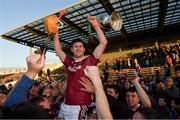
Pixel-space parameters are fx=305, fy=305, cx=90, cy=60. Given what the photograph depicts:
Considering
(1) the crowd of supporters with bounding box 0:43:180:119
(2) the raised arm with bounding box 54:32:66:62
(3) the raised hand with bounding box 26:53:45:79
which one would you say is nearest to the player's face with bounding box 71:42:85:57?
(2) the raised arm with bounding box 54:32:66:62

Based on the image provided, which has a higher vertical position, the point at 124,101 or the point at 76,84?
the point at 76,84

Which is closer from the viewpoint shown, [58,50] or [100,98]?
[100,98]

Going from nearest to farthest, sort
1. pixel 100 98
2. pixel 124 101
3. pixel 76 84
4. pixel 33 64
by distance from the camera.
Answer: pixel 100 98, pixel 33 64, pixel 76 84, pixel 124 101

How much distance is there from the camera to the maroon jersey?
4188 millimetres

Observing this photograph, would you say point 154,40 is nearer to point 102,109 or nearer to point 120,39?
point 120,39

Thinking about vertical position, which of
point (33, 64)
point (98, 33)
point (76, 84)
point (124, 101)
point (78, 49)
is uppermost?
point (98, 33)

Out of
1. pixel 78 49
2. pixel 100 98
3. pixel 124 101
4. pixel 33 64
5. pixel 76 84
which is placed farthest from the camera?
pixel 124 101

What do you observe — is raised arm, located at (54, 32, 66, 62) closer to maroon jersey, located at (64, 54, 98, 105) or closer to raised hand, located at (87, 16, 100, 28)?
maroon jersey, located at (64, 54, 98, 105)

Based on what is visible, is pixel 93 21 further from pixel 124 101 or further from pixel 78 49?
pixel 124 101

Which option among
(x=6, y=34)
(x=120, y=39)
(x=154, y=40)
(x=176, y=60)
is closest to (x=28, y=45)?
(x=6, y=34)

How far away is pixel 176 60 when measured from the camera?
1869 cm

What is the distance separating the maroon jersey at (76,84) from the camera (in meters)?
4.19

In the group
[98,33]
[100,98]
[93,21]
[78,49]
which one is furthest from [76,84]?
[100,98]

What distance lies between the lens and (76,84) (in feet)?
13.8
